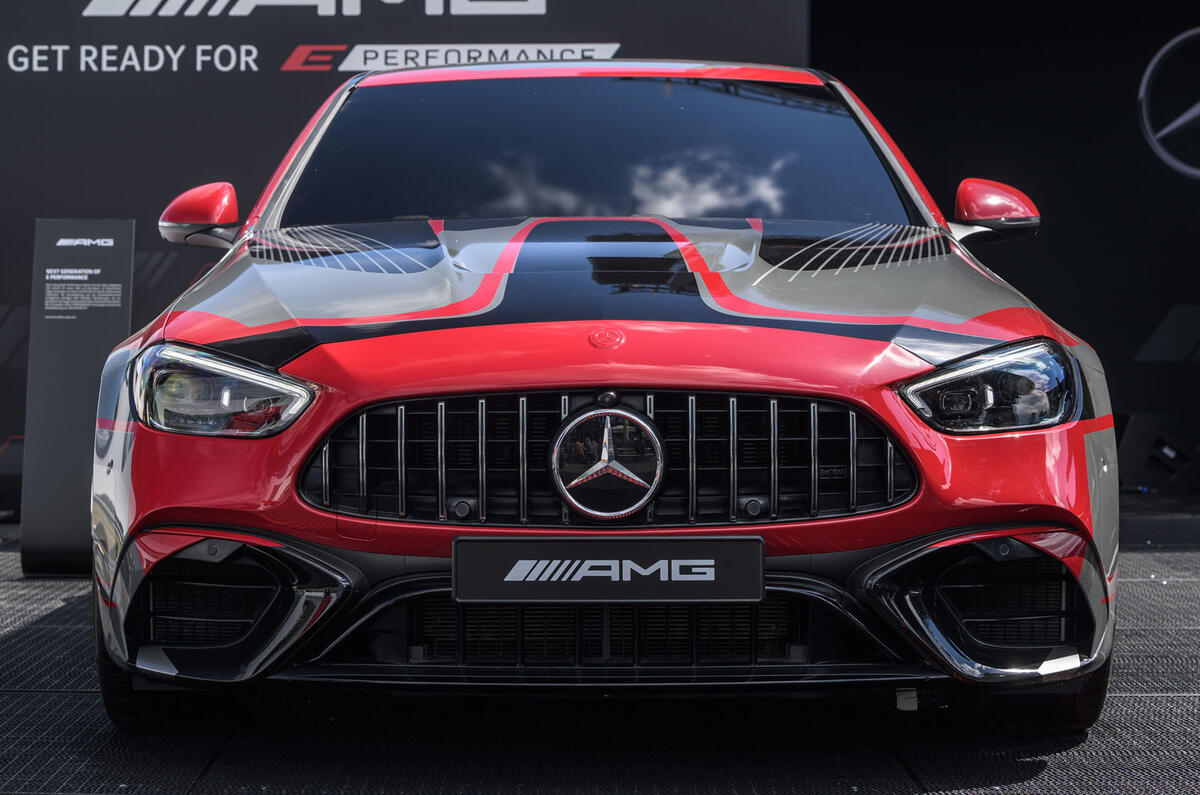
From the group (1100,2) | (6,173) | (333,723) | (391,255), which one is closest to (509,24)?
(6,173)

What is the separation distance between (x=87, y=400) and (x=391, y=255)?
259 cm

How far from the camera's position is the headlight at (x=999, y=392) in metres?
2.18

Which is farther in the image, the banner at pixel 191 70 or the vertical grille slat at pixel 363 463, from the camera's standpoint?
the banner at pixel 191 70

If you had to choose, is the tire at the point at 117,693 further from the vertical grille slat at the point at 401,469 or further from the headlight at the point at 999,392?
the headlight at the point at 999,392

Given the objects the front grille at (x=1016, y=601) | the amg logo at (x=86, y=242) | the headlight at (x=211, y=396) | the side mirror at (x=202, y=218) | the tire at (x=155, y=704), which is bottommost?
the tire at (x=155, y=704)

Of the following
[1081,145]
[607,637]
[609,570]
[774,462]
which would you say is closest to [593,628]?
[607,637]

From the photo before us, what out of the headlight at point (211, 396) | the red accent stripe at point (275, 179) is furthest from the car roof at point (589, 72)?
the headlight at point (211, 396)

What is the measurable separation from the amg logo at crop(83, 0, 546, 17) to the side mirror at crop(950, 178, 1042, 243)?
3730 mm

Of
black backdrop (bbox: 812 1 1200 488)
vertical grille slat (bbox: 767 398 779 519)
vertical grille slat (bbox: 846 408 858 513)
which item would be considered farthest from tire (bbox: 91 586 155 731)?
black backdrop (bbox: 812 1 1200 488)

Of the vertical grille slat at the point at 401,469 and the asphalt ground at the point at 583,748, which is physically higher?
the vertical grille slat at the point at 401,469

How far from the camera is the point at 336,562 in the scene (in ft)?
6.98

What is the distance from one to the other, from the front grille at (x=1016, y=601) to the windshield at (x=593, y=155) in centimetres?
112

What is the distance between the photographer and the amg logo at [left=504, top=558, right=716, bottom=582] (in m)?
2.11

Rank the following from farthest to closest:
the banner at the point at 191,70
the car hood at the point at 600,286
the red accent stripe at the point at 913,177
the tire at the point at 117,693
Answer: the banner at the point at 191,70 → the red accent stripe at the point at 913,177 → the tire at the point at 117,693 → the car hood at the point at 600,286
